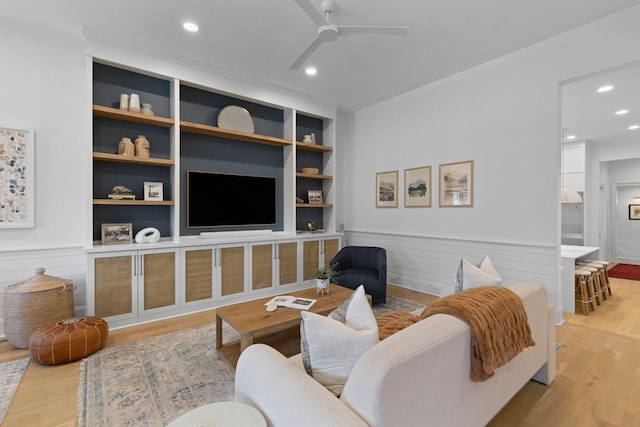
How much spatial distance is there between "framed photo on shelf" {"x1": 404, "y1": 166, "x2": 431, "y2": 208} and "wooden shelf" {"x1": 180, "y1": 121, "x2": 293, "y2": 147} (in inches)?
75.8

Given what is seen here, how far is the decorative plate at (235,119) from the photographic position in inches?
164

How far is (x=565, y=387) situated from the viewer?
2170 millimetres

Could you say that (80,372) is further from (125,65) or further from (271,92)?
(271,92)

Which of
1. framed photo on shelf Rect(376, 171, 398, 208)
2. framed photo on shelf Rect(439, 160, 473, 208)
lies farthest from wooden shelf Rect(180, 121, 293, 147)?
framed photo on shelf Rect(439, 160, 473, 208)

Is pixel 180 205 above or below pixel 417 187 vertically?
below

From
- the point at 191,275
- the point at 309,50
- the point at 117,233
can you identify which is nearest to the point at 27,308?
the point at 117,233

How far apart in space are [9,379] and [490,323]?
3.32m

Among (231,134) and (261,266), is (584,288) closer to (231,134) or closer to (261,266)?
(261,266)

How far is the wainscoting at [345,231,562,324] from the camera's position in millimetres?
3316

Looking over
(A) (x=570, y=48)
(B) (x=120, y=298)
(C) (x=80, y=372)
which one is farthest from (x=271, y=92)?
(C) (x=80, y=372)

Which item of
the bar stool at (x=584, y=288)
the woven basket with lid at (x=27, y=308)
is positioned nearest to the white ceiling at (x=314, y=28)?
the woven basket with lid at (x=27, y=308)

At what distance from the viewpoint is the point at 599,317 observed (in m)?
3.52

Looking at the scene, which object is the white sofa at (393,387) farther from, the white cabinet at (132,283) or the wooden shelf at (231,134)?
the wooden shelf at (231,134)

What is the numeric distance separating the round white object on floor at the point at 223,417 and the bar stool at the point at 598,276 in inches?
180
